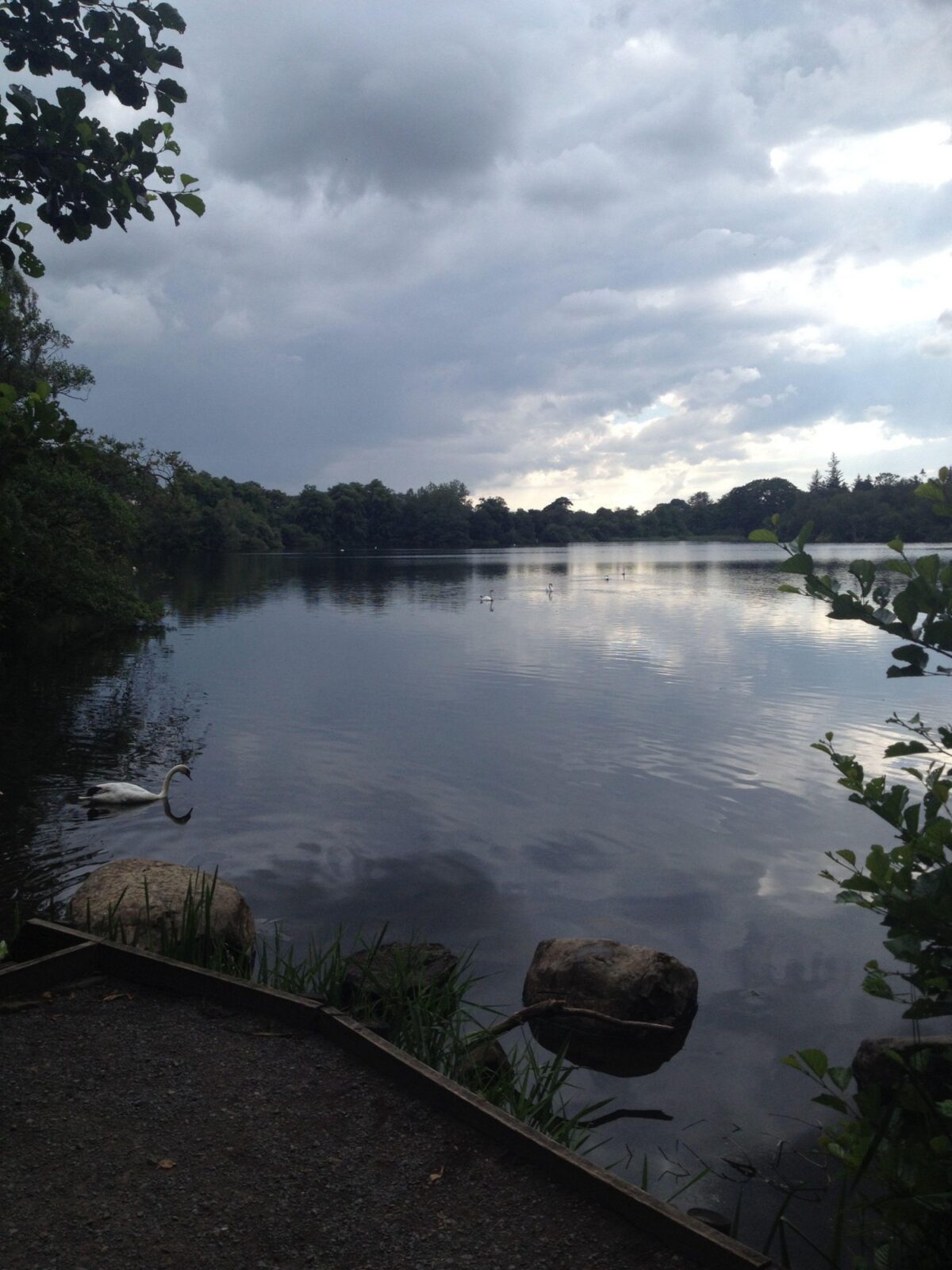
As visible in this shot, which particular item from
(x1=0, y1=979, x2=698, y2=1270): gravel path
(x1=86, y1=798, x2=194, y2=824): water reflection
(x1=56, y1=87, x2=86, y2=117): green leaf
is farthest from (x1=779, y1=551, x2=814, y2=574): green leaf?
(x1=86, y1=798, x2=194, y2=824): water reflection

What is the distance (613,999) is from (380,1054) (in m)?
3.21

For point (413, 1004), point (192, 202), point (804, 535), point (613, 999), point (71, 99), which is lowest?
point (613, 999)

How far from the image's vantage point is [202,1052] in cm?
512

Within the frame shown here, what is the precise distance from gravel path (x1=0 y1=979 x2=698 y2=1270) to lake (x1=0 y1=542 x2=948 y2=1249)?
2509 mm

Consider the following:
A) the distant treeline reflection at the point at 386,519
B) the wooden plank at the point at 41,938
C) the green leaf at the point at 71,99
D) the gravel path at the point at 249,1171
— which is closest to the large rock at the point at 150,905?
the wooden plank at the point at 41,938

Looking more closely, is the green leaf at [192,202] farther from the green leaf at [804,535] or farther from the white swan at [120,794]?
the white swan at [120,794]

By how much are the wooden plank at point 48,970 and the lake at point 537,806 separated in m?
3.53

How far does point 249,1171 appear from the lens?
13.5 ft

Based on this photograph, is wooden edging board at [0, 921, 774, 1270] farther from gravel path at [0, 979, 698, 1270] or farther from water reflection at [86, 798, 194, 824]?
water reflection at [86, 798, 194, 824]

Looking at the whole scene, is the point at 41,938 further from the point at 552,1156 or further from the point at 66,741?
the point at 66,741

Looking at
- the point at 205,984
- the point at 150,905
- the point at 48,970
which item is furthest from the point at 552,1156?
the point at 150,905

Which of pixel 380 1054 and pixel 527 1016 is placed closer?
pixel 380 1054

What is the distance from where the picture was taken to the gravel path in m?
3.61

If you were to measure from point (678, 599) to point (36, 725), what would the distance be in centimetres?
3996
